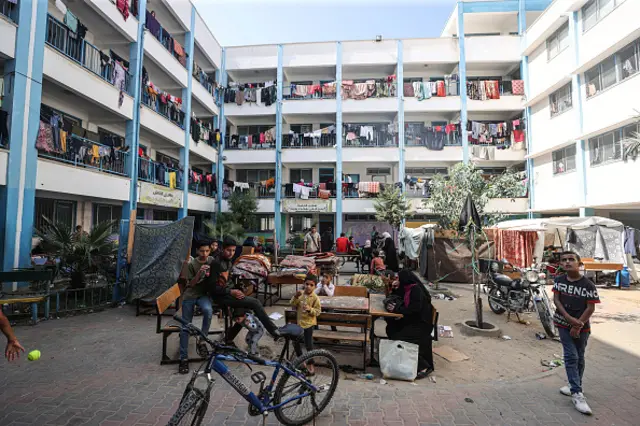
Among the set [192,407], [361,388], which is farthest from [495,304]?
[192,407]

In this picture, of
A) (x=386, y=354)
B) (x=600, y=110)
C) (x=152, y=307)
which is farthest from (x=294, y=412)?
(x=600, y=110)

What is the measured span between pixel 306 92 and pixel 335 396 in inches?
824

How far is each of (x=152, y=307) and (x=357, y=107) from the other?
17.8 m

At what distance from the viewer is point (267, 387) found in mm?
2916

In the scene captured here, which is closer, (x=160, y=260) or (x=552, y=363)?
(x=552, y=363)

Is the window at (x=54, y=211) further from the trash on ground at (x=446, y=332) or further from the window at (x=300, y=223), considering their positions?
the window at (x=300, y=223)

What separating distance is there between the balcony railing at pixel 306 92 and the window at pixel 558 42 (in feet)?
42.1

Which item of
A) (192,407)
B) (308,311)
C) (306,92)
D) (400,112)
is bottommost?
(192,407)

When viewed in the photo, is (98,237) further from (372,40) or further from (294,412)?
(372,40)

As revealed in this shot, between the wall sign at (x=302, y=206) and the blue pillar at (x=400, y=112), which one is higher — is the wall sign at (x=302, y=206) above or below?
below

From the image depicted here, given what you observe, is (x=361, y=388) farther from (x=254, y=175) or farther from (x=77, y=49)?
(x=254, y=175)

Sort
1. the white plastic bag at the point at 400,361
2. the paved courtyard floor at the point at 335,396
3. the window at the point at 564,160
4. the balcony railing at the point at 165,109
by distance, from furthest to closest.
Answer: the window at the point at 564,160
the balcony railing at the point at 165,109
the white plastic bag at the point at 400,361
the paved courtyard floor at the point at 335,396

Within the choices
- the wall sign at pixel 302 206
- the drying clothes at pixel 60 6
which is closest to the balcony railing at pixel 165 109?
the drying clothes at pixel 60 6

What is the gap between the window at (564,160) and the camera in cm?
1585
